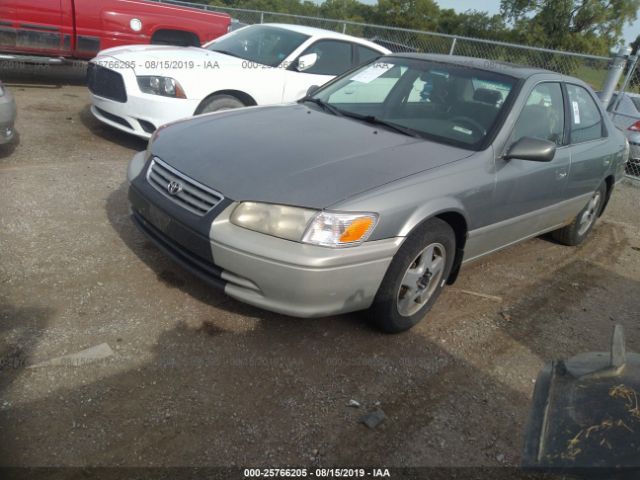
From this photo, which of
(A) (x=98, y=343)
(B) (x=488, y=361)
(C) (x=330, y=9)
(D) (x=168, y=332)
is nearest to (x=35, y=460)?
(A) (x=98, y=343)

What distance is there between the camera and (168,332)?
2930mm

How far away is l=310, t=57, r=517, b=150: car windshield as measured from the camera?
11.8ft

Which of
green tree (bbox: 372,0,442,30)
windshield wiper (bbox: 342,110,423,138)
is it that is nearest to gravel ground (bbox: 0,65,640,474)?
windshield wiper (bbox: 342,110,423,138)

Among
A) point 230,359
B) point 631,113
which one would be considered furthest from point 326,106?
point 631,113

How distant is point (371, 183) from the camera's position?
9.32 ft

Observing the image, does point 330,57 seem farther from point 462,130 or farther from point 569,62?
point 569,62

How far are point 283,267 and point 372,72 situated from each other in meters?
2.41

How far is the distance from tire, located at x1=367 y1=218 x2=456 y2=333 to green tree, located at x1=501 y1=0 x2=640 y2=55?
3894 cm

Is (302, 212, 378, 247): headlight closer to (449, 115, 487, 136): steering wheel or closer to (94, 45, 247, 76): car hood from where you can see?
(449, 115, 487, 136): steering wheel

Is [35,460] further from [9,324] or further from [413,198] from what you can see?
[413,198]

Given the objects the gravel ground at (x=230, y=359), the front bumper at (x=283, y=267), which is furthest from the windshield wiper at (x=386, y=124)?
the gravel ground at (x=230, y=359)

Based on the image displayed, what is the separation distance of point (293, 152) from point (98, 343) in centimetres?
152

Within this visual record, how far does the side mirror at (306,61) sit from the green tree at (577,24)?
3592 cm

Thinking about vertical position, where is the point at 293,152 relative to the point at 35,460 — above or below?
above
